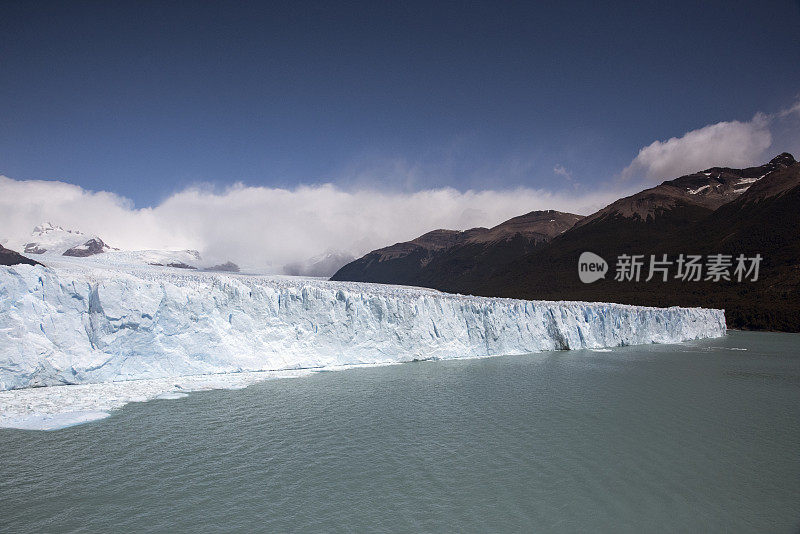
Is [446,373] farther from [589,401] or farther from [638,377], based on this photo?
[638,377]

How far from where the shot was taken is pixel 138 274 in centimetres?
1822

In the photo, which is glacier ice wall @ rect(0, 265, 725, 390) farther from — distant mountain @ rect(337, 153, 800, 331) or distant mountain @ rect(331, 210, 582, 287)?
distant mountain @ rect(331, 210, 582, 287)

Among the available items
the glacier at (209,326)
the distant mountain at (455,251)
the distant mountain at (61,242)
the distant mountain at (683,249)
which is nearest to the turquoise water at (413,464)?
the glacier at (209,326)

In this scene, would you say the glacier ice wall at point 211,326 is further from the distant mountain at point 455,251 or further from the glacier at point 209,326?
the distant mountain at point 455,251

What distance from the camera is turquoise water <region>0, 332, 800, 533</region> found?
21.2 ft

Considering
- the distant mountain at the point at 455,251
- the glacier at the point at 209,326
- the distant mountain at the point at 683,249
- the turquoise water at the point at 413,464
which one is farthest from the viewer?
the distant mountain at the point at 455,251

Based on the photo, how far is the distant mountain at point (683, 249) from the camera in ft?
183

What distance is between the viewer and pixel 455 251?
139m

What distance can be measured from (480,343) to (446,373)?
6079 mm

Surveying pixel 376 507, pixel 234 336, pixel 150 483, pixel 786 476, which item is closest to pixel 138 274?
pixel 234 336

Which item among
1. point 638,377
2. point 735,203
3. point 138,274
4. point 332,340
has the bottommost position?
point 638,377

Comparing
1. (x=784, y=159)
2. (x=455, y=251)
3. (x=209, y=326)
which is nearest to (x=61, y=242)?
(x=455, y=251)

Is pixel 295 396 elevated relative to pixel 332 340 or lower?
lower

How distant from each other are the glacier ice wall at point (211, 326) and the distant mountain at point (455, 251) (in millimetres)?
96361
